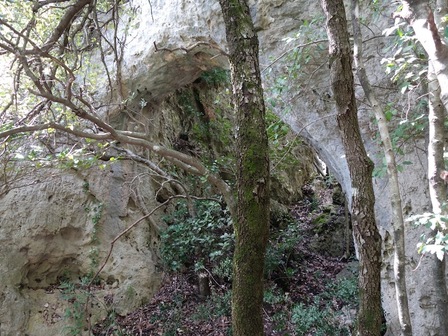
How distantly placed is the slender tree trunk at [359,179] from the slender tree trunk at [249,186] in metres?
0.59

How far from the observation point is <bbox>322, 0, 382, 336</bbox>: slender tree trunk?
2643 millimetres

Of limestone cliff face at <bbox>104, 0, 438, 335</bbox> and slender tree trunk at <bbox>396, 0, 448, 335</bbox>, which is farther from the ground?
limestone cliff face at <bbox>104, 0, 438, 335</bbox>

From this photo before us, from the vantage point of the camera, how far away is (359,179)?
2.72m

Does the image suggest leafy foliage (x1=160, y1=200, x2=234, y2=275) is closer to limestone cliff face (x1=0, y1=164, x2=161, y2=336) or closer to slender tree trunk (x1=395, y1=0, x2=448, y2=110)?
limestone cliff face (x1=0, y1=164, x2=161, y2=336)

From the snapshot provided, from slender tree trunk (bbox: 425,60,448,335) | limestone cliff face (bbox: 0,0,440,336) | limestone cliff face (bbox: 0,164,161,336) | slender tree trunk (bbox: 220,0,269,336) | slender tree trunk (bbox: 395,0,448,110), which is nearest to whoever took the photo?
slender tree trunk (bbox: 395,0,448,110)

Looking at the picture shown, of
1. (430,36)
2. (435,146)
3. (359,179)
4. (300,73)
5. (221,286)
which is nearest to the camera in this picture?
(430,36)

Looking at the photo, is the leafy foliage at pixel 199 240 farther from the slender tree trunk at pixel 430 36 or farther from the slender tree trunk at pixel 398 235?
the slender tree trunk at pixel 430 36

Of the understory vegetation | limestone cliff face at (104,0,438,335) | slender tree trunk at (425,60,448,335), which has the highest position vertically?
limestone cliff face at (104,0,438,335)

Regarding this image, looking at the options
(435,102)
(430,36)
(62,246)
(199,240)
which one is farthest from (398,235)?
(62,246)

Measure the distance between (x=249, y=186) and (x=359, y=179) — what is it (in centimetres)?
79

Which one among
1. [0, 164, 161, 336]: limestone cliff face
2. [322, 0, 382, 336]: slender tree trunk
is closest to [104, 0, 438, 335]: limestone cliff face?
[322, 0, 382, 336]: slender tree trunk

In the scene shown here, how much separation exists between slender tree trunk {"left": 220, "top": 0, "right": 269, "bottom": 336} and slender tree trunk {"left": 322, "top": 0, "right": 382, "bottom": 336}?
1.95 ft

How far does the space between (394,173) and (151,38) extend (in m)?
4.83

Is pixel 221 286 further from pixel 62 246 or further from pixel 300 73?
pixel 300 73
